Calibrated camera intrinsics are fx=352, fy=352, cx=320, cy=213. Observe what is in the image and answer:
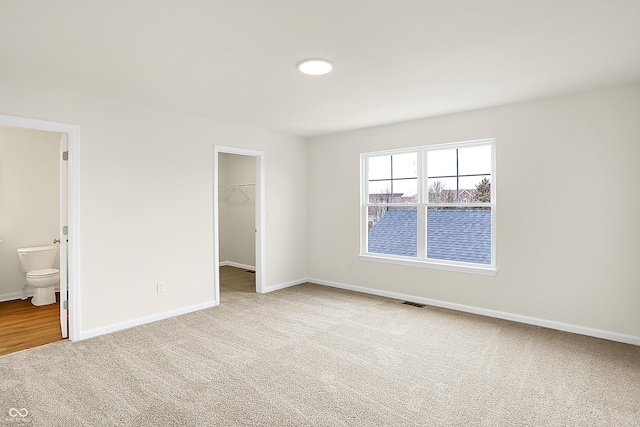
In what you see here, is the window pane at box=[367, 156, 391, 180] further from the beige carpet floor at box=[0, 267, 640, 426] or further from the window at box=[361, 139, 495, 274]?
the beige carpet floor at box=[0, 267, 640, 426]

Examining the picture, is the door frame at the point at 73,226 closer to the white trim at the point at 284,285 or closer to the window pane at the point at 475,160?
the white trim at the point at 284,285

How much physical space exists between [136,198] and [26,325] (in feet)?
5.97

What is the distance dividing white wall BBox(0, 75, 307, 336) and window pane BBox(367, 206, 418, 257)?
2.11 meters

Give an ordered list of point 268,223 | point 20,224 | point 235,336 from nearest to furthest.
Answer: point 235,336 < point 20,224 < point 268,223

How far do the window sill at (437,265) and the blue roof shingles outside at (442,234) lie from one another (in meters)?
0.07

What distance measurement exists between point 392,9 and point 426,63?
87 centimetres

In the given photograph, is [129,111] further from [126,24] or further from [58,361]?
[58,361]

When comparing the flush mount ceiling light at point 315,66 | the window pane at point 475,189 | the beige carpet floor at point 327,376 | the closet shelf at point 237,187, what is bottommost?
the beige carpet floor at point 327,376

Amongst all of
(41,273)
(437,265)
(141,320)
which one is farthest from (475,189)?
(41,273)

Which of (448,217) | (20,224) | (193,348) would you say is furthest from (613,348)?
(20,224)

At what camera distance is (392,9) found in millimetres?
1980

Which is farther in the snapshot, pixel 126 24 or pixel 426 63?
pixel 426 63

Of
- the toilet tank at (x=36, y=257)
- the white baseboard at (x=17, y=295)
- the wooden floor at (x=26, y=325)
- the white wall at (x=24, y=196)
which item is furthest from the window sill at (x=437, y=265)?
the white baseboard at (x=17, y=295)

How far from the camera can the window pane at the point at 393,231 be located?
4.79 metres
